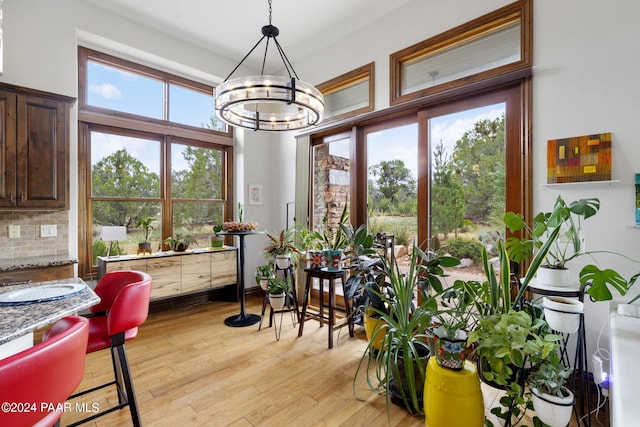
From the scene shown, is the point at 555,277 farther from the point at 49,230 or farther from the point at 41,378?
the point at 49,230

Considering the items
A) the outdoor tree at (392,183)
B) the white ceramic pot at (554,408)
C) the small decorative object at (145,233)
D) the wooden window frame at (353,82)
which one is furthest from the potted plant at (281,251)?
the white ceramic pot at (554,408)

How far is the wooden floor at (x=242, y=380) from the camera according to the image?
1972 millimetres

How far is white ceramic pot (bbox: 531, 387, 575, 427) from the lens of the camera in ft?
4.48

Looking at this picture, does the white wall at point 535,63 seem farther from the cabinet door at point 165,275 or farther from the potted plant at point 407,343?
the potted plant at point 407,343

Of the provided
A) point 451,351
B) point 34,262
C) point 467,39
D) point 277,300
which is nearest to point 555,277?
point 451,351

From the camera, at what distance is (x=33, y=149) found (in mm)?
2869

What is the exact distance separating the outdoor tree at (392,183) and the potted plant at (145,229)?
2.89m

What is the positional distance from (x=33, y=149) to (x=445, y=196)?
13.2 feet

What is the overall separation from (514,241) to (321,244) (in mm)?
2165

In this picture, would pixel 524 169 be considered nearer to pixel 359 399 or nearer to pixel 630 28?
pixel 630 28

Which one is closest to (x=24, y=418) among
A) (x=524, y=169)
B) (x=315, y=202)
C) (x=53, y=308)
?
(x=53, y=308)

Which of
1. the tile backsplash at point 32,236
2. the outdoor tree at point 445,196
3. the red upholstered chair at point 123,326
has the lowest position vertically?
the red upholstered chair at point 123,326

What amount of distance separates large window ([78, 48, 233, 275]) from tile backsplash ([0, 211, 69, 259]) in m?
0.41

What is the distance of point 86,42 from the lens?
3561 mm
